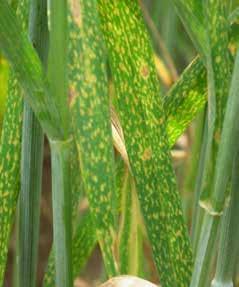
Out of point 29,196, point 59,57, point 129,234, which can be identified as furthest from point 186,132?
point 59,57

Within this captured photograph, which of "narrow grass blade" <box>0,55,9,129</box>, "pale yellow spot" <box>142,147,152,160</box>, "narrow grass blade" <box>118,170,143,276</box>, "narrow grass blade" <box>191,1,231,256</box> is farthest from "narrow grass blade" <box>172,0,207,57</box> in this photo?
"narrow grass blade" <box>0,55,9,129</box>

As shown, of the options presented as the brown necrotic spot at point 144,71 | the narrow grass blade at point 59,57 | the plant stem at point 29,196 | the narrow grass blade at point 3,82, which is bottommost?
the plant stem at point 29,196

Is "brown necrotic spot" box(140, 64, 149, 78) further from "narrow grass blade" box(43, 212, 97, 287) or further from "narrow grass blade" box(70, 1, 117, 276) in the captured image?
"narrow grass blade" box(43, 212, 97, 287)

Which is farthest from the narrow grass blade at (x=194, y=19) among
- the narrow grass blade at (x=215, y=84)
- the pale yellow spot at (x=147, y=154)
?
the pale yellow spot at (x=147, y=154)

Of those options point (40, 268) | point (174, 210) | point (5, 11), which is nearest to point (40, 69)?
point (5, 11)

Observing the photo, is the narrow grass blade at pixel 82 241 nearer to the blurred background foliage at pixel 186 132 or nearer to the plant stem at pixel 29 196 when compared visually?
the plant stem at pixel 29 196

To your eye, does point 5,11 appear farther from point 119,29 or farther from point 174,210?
point 174,210
